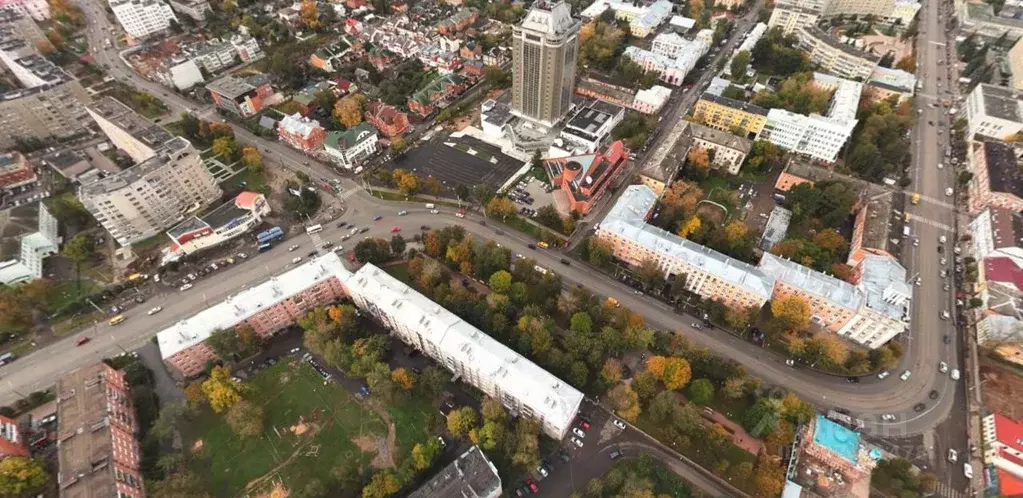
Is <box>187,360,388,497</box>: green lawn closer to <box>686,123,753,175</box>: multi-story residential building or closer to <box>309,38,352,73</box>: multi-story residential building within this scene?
<box>686,123,753,175</box>: multi-story residential building

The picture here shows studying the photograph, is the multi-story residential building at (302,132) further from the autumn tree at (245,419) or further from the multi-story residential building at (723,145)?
the multi-story residential building at (723,145)

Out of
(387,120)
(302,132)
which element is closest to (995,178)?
(387,120)

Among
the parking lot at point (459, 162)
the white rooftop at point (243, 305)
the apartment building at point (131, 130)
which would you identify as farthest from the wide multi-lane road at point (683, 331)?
the apartment building at point (131, 130)

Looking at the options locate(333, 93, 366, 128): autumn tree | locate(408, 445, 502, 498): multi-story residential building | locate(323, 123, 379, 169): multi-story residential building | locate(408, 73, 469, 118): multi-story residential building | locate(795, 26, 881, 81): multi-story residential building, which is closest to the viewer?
locate(408, 445, 502, 498): multi-story residential building

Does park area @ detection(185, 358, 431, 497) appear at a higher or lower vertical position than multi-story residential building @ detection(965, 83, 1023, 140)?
lower

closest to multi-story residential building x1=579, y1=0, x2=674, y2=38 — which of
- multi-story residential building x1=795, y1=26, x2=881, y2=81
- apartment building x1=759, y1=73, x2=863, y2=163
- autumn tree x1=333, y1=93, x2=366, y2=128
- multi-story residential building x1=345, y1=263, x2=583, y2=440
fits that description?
multi-story residential building x1=795, y1=26, x2=881, y2=81

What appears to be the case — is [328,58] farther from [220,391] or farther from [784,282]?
[784,282]

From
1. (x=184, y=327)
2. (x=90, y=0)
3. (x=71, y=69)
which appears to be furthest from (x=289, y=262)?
(x=90, y=0)
